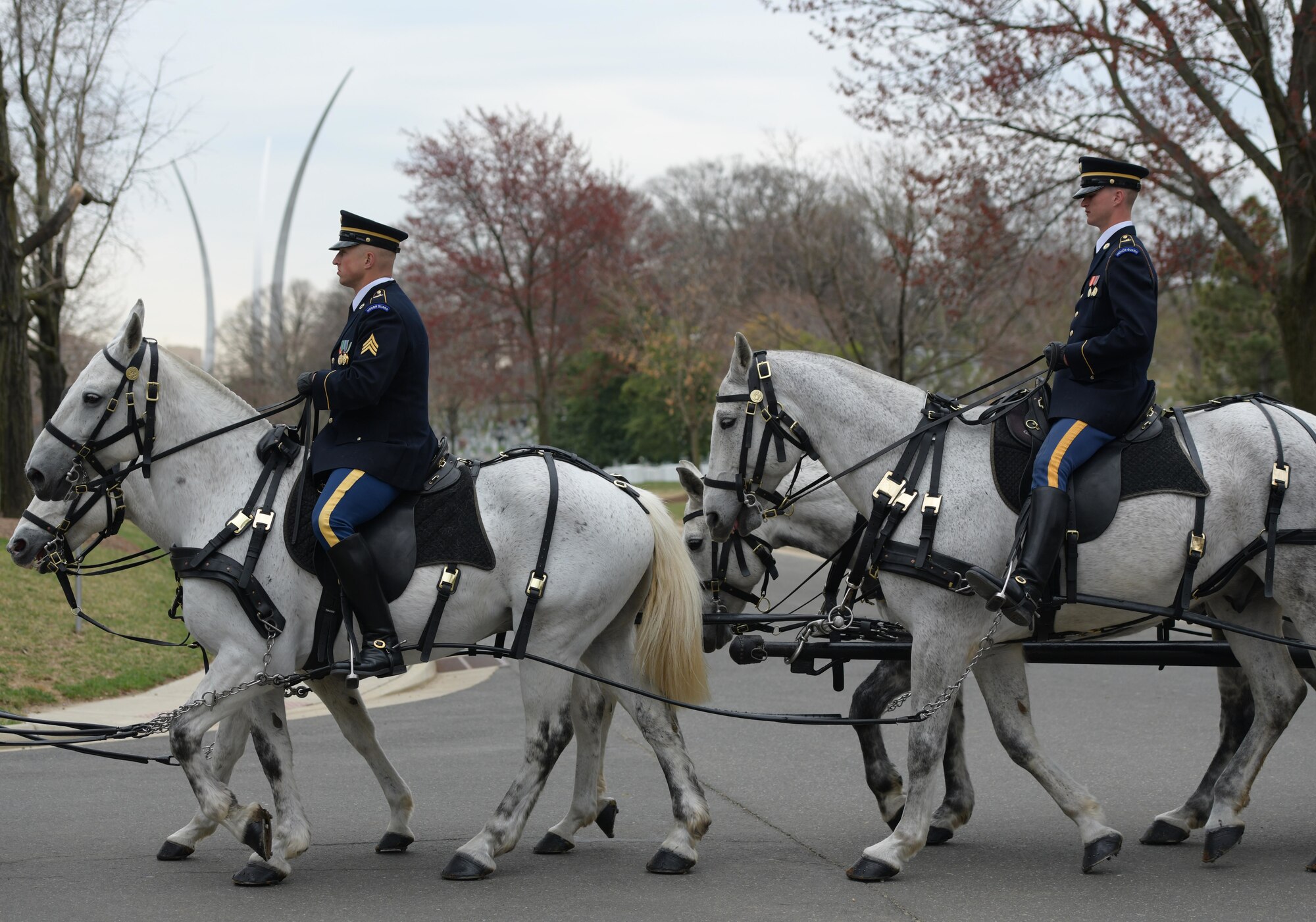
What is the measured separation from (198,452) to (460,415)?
216ft

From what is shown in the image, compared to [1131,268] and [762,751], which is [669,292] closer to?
[762,751]

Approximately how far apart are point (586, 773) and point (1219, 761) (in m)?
3.14

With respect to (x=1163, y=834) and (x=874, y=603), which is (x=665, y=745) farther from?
(x=1163, y=834)

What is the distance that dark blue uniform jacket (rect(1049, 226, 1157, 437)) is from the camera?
5660 millimetres

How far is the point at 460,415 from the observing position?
71.2 m

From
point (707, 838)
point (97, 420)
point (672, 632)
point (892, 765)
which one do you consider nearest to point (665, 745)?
point (672, 632)

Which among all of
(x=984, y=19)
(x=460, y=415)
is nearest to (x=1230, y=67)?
(x=984, y=19)

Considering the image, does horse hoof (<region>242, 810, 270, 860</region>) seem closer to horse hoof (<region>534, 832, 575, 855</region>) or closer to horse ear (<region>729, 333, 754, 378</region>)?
horse hoof (<region>534, 832, 575, 855</region>)

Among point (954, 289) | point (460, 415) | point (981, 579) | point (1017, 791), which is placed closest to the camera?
point (981, 579)

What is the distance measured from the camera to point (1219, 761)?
6727 millimetres

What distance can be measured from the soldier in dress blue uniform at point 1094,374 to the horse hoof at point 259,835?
9.99 feet

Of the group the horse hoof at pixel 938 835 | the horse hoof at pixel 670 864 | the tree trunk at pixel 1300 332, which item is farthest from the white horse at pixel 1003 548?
the tree trunk at pixel 1300 332

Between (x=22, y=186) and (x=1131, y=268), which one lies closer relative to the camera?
(x=1131, y=268)

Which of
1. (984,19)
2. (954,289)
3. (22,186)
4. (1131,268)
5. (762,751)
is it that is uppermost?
(984,19)
